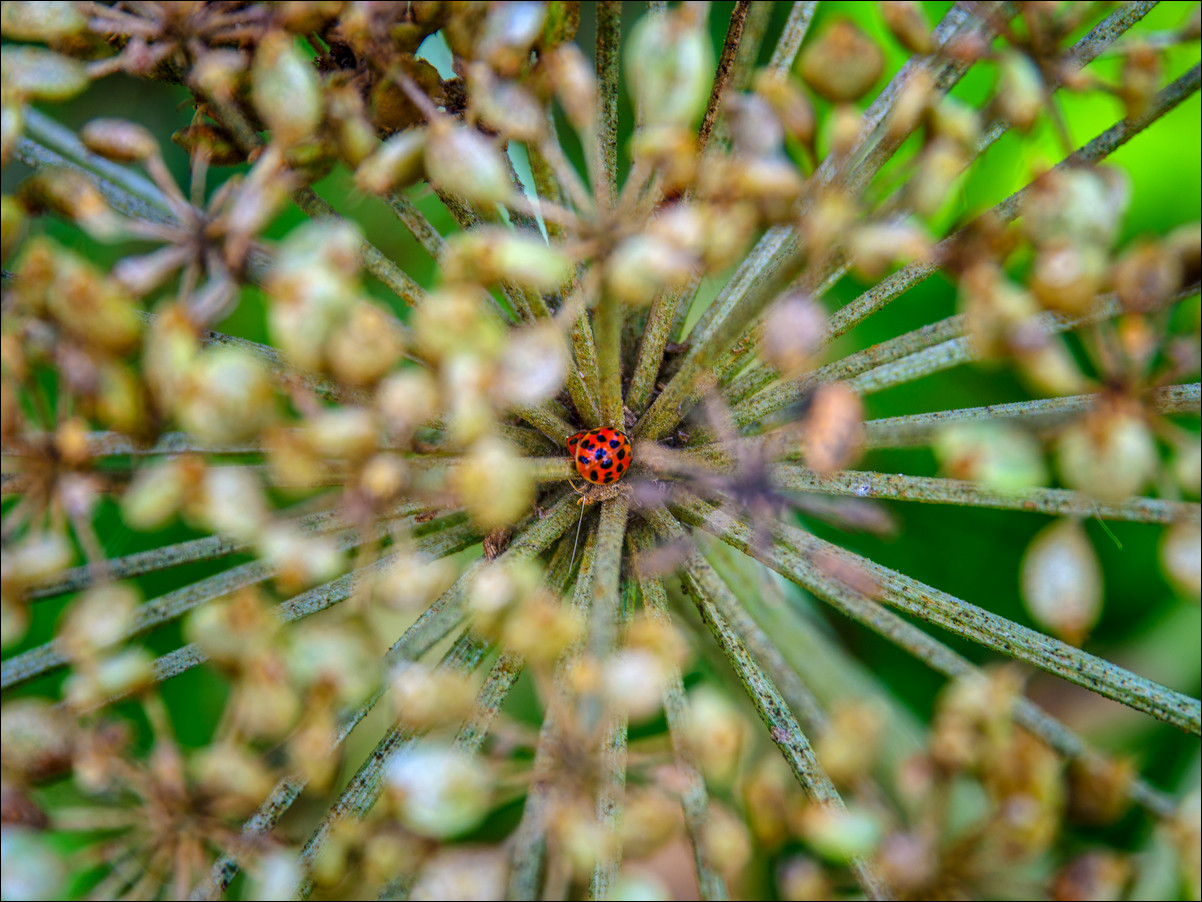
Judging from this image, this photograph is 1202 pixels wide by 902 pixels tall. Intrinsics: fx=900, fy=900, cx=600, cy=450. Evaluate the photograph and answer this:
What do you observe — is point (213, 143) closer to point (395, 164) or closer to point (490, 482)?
point (395, 164)

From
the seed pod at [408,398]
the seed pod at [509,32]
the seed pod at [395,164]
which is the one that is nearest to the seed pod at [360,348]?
the seed pod at [408,398]

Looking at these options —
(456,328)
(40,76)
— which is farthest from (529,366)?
(40,76)

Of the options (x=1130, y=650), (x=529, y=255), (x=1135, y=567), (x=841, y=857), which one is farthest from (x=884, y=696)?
(x=529, y=255)

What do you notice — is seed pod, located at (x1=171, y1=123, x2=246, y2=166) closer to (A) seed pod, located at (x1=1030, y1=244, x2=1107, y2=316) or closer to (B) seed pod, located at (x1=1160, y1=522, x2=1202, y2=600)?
(A) seed pod, located at (x1=1030, y1=244, x2=1107, y2=316)

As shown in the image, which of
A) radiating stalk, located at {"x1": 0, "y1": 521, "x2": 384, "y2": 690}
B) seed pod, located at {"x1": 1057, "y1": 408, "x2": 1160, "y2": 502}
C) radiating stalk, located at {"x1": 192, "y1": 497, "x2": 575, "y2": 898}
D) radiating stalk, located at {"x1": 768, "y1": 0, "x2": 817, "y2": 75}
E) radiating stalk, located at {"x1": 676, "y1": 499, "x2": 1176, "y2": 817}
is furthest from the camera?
radiating stalk, located at {"x1": 768, "y1": 0, "x2": 817, "y2": 75}

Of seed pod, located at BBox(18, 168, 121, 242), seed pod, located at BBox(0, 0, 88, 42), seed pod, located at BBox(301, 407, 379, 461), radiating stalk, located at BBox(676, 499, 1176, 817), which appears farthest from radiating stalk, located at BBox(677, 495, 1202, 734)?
seed pod, located at BBox(0, 0, 88, 42)
